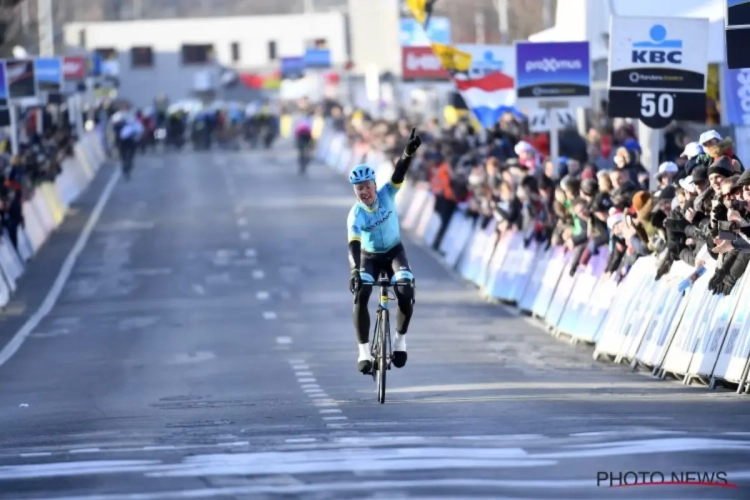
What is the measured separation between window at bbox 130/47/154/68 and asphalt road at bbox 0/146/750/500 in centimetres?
10306

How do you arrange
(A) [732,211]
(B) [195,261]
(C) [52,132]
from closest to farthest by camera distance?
(A) [732,211], (B) [195,261], (C) [52,132]

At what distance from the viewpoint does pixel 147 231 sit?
43.1m

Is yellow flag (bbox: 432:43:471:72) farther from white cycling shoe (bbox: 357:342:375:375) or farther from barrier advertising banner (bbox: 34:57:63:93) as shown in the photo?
barrier advertising banner (bbox: 34:57:63:93)

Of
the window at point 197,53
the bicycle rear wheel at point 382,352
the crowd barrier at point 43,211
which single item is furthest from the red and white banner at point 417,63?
the window at point 197,53

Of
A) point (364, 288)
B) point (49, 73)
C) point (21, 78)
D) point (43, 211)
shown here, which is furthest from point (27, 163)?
point (364, 288)

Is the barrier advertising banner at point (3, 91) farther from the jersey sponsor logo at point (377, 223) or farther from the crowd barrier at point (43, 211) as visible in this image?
the jersey sponsor logo at point (377, 223)

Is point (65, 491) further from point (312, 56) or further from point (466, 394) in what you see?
point (312, 56)

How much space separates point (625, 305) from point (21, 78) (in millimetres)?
22708

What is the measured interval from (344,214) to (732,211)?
2971 cm

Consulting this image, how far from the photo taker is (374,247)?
1645 cm

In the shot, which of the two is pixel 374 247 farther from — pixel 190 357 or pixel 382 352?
pixel 190 357

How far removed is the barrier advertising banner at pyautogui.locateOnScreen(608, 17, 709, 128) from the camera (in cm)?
2264

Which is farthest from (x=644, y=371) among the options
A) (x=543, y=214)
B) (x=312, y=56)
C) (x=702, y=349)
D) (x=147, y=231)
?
(x=312, y=56)

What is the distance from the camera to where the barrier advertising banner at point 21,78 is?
39.8 m
